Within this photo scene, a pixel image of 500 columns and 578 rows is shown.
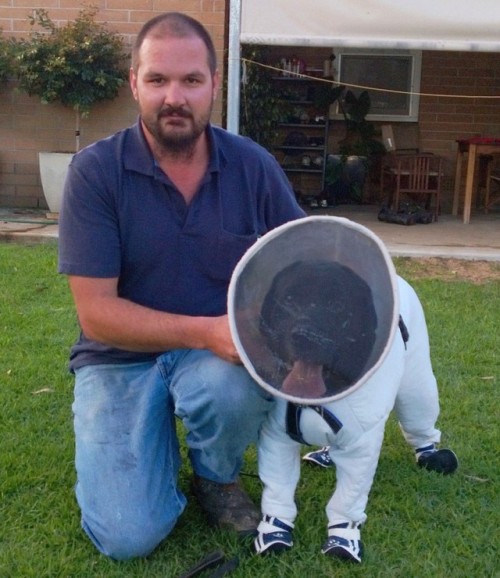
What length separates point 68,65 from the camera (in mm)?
8320

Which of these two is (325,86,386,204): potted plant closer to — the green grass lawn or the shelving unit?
the shelving unit

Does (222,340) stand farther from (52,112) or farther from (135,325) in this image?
(52,112)

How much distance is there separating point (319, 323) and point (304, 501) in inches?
37.5

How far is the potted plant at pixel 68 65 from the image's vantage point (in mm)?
8336

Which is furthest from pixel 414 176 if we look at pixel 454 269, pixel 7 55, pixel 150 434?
pixel 150 434

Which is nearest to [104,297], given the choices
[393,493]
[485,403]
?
[393,493]

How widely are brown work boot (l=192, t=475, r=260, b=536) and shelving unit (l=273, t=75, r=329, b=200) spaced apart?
789cm

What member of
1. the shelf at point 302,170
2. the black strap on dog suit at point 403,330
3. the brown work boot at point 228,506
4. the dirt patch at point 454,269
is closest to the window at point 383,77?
the shelf at point 302,170

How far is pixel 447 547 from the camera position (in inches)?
113

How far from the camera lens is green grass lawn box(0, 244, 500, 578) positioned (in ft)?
8.99

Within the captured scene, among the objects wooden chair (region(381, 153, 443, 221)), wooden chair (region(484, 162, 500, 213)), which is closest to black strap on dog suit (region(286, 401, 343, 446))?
wooden chair (region(381, 153, 443, 221))

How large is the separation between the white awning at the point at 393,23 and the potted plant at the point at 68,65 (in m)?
2.38

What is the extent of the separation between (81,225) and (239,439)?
2.68 ft

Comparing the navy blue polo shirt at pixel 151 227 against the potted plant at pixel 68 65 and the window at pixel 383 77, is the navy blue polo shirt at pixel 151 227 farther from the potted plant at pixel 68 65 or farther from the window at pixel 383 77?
the window at pixel 383 77
